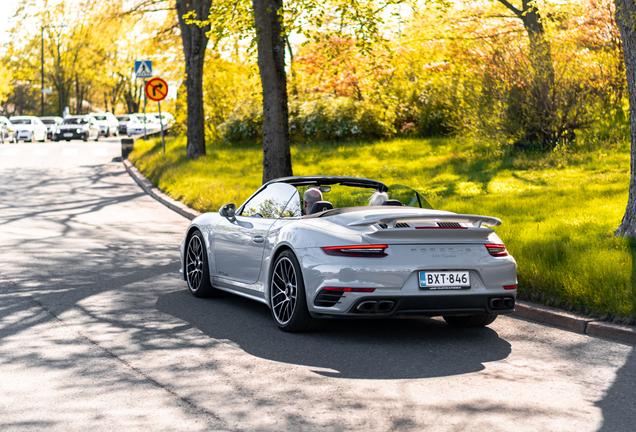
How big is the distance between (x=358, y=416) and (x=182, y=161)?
19153 millimetres

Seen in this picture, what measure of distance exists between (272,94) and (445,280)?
8114mm

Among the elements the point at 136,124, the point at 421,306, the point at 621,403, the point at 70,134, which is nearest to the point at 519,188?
the point at 421,306

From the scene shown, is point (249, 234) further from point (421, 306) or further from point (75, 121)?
point (75, 121)

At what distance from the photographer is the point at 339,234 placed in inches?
240

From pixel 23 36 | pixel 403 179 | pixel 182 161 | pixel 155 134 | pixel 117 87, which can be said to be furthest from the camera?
pixel 117 87

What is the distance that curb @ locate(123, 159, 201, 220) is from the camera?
15.8m

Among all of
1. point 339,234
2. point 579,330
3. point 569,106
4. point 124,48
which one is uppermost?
point 124,48

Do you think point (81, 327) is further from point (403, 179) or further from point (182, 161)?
point (182, 161)

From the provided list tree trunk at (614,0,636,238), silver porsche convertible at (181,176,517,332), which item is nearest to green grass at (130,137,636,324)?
tree trunk at (614,0,636,238)

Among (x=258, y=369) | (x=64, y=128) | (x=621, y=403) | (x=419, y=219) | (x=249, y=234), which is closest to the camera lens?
(x=621, y=403)

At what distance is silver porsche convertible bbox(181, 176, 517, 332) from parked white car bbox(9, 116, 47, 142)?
132 ft

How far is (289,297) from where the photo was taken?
648 centimetres

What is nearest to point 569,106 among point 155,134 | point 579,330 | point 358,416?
point 579,330

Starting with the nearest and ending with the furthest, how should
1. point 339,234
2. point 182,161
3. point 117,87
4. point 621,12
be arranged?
point 339,234 → point 621,12 → point 182,161 → point 117,87
